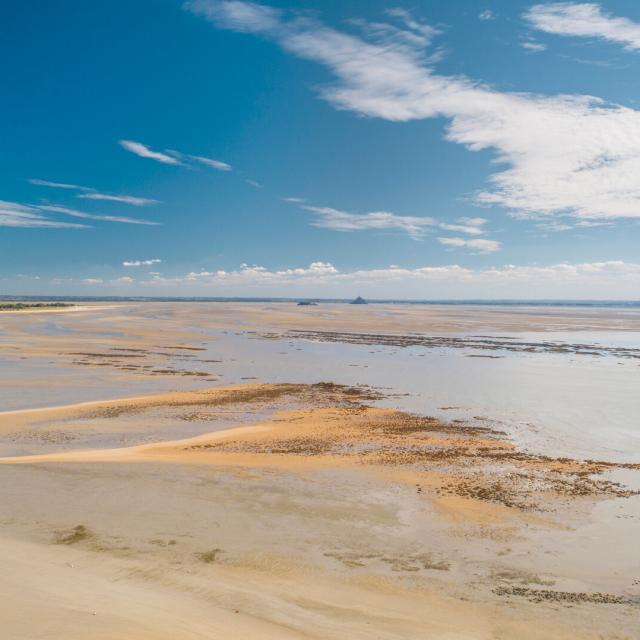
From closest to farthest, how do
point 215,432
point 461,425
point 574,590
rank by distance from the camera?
point 574,590, point 215,432, point 461,425

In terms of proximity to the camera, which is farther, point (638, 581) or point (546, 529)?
point (546, 529)

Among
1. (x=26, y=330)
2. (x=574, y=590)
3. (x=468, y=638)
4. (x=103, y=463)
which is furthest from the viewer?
(x=26, y=330)

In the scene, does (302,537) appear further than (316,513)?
No

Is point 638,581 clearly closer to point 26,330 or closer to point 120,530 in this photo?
point 120,530

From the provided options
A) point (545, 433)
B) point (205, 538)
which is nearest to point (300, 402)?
point (545, 433)

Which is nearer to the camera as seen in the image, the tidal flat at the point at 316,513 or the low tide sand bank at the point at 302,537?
the low tide sand bank at the point at 302,537

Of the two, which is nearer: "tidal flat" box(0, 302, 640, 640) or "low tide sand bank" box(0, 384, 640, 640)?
"low tide sand bank" box(0, 384, 640, 640)

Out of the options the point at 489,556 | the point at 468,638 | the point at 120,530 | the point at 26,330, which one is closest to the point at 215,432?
the point at 120,530
